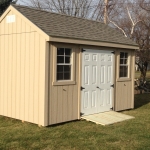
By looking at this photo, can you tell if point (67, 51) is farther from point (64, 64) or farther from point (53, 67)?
point (53, 67)

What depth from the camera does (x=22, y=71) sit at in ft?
29.3

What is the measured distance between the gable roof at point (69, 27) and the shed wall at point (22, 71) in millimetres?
345

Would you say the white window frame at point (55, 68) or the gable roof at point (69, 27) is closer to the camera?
the white window frame at point (55, 68)

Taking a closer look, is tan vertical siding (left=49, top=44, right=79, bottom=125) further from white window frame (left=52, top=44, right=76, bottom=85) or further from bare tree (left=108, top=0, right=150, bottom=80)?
bare tree (left=108, top=0, right=150, bottom=80)

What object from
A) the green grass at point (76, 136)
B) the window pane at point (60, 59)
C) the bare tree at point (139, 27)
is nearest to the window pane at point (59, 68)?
the window pane at point (60, 59)

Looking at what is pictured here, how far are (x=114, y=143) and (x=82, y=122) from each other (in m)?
2.29

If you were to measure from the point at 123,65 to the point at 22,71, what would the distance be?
14.0ft

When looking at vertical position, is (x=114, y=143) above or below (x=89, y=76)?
below

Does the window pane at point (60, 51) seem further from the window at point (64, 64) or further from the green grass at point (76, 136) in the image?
the green grass at point (76, 136)

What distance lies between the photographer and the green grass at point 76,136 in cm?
663

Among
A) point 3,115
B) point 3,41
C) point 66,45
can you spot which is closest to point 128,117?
point 66,45

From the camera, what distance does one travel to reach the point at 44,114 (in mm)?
8273

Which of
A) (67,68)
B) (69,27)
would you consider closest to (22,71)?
(67,68)

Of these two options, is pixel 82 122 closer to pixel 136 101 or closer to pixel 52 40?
pixel 52 40
